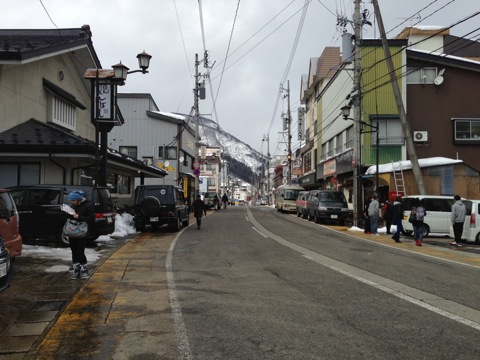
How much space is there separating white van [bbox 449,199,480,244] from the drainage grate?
15146mm

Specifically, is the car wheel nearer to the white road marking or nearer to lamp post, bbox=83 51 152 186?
lamp post, bbox=83 51 152 186

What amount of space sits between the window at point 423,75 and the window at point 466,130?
3.46 meters

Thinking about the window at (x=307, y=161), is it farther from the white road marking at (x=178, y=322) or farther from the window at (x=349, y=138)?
the white road marking at (x=178, y=322)

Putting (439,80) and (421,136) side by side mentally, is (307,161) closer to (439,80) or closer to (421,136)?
(421,136)

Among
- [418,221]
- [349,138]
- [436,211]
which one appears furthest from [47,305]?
[349,138]

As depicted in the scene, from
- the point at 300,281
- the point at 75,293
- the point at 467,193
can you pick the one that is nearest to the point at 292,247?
the point at 300,281

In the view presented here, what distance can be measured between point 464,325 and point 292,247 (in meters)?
8.29

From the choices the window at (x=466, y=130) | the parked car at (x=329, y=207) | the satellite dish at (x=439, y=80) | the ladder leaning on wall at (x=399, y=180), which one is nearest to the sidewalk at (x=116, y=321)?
the parked car at (x=329, y=207)

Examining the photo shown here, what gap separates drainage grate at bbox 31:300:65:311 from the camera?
21.0ft

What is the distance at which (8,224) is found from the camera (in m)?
8.20

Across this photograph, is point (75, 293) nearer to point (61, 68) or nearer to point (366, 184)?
point (61, 68)

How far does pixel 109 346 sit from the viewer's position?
4.77m

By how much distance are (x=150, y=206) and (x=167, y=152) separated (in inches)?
926

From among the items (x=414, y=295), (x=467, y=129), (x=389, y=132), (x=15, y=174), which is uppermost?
(x=467, y=129)
